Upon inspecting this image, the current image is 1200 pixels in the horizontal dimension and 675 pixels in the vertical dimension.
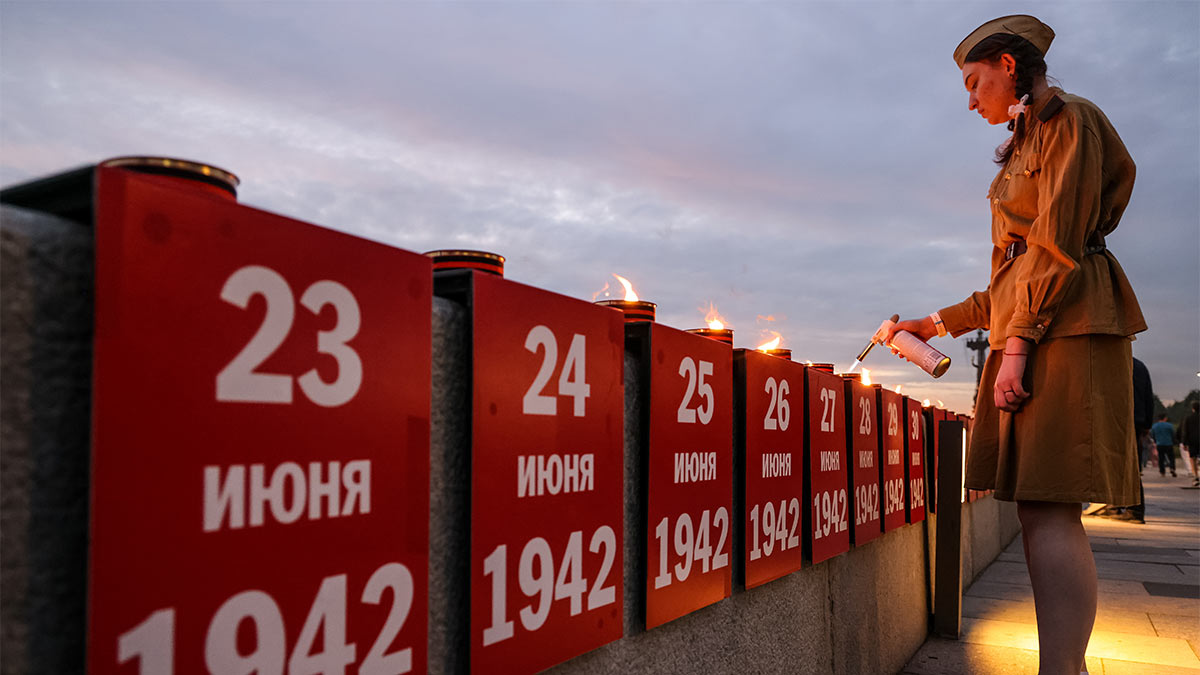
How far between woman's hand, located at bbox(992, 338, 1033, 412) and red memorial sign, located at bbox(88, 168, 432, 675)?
1.68 m

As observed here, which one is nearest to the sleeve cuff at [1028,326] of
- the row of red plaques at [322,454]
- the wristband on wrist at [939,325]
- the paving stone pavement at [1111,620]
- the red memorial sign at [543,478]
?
the wristband on wrist at [939,325]

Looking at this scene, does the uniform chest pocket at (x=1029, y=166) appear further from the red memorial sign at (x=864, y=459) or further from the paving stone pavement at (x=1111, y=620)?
the paving stone pavement at (x=1111, y=620)

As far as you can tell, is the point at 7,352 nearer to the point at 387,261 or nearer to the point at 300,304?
the point at 300,304

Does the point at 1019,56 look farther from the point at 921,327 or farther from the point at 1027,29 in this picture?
the point at 921,327

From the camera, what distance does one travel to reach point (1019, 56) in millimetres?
2281

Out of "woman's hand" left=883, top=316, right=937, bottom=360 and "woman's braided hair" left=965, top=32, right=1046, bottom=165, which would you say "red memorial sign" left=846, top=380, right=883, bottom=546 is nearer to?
"woman's hand" left=883, top=316, right=937, bottom=360

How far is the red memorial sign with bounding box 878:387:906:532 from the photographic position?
3.32 metres

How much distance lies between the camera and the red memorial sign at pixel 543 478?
1126mm

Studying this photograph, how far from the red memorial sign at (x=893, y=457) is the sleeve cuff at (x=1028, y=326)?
124 cm

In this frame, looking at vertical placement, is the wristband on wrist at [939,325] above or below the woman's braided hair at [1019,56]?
below

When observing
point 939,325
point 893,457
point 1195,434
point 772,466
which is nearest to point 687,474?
point 772,466

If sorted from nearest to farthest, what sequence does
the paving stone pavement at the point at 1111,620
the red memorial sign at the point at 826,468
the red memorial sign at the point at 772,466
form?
the red memorial sign at the point at 772,466 → the red memorial sign at the point at 826,468 → the paving stone pavement at the point at 1111,620

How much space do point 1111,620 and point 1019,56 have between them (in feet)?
11.3

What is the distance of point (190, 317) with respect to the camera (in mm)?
761
